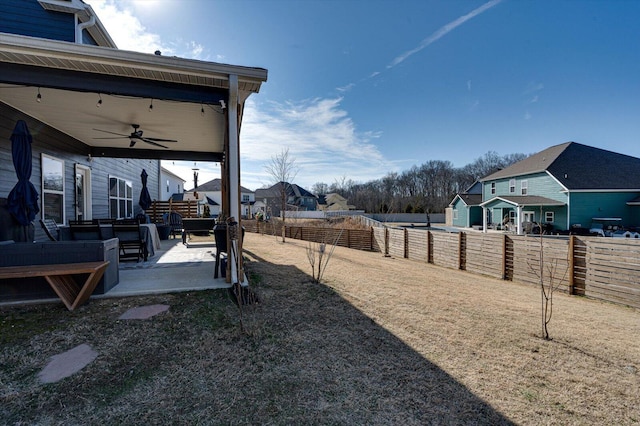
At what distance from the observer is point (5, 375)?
2275 mm

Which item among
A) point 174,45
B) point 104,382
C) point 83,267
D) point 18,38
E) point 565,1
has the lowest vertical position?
point 104,382

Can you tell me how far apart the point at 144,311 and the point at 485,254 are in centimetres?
907

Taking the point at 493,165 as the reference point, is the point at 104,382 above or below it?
below

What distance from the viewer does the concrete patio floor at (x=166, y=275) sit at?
157 inches

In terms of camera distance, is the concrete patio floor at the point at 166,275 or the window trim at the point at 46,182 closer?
the concrete patio floor at the point at 166,275

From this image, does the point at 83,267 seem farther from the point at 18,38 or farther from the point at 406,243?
the point at 406,243

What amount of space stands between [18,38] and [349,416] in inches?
212

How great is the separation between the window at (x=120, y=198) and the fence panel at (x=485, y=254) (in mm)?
11950

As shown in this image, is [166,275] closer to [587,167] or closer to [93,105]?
[93,105]

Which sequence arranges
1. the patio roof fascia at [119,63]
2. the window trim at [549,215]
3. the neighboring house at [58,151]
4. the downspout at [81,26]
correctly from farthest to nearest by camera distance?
the window trim at [549,215] → the downspout at [81,26] → the neighboring house at [58,151] → the patio roof fascia at [119,63]

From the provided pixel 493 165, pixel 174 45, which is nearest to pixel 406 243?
pixel 174 45

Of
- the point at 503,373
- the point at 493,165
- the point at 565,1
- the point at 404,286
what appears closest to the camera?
the point at 503,373

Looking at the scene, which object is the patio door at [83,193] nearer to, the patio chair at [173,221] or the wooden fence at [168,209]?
the patio chair at [173,221]

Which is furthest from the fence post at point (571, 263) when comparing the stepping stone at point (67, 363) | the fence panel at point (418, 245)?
the stepping stone at point (67, 363)
